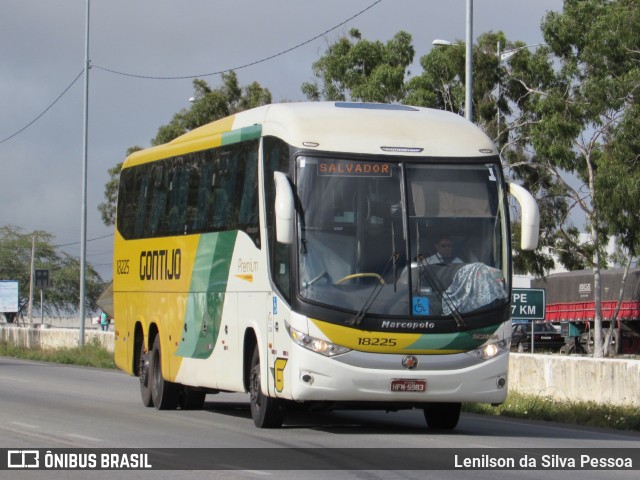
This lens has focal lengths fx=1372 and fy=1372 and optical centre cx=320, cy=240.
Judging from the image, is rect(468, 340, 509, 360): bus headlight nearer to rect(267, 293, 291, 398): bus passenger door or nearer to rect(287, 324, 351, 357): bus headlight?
rect(287, 324, 351, 357): bus headlight

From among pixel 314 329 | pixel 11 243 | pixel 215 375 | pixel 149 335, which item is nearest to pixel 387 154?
pixel 314 329

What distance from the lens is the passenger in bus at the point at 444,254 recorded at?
1501cm

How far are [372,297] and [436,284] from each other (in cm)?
74

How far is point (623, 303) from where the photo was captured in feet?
176

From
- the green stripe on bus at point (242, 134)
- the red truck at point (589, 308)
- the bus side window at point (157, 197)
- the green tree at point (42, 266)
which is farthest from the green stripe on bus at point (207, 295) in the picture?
the green tree at point (42, 266)

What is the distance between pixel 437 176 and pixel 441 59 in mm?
33169

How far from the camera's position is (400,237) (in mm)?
14961

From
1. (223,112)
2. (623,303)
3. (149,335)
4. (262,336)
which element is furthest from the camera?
(223,112)

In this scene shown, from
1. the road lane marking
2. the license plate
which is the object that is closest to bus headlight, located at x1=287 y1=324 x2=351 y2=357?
the license plate

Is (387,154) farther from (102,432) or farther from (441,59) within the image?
(441,59)

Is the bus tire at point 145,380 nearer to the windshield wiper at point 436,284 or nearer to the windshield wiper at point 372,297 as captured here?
the windshield wiper at point 372,297

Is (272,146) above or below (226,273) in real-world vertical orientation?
above

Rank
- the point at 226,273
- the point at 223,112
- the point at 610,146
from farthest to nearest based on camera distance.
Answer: the point at 223,112 → the point at 610,146 → the point at 226,273

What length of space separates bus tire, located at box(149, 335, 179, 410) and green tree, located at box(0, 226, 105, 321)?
324 feet
